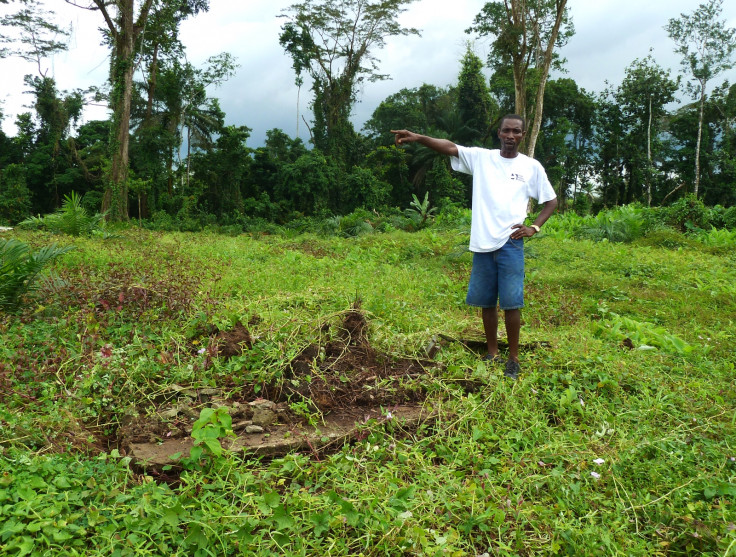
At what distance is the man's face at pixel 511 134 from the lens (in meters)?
3.74

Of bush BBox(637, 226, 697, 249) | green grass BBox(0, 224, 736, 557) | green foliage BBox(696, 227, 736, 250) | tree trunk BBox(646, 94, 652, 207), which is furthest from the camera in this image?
tree trunk BBox(646, 94, 652, 207)

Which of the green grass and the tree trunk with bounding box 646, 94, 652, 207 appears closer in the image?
the green grass

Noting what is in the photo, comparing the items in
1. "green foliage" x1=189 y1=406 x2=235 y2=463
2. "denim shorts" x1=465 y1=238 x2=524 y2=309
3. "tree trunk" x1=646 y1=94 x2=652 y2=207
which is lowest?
"green foliage" x1=189 y1=406 x2=235 y2=463

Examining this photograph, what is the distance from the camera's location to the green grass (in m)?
2.14

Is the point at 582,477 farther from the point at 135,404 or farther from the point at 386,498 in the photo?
the point at 135,404

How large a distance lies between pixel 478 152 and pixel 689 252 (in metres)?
7.86

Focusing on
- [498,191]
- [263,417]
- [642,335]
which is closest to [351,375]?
[263,417]

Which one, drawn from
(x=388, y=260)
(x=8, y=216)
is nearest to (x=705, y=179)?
(x=388, y=260)

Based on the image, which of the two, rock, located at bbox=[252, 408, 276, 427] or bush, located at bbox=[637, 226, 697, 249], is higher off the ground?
bush, located at bbox=[637, 226, 697, 249]

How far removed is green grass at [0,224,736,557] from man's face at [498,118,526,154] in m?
1.51

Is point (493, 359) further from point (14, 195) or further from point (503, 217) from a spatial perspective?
point (14, 195)

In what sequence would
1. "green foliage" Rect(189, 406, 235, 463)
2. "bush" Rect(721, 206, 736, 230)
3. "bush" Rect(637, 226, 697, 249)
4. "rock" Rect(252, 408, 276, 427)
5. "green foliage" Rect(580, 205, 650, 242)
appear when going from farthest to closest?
"bush" Rect(721, 206, 736, 230) < "green foliage" Rect(580, 205, 650, 242) < "bush" Rect(637, 226, 697, 249) < "rock" Rect(252, 408, 276, 427) < "green foliage" Rect(189, 406, 235, 463)

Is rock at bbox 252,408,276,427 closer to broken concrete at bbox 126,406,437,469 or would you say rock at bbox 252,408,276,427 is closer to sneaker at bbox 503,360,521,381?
broken concrete at bbox 126,406,437,469

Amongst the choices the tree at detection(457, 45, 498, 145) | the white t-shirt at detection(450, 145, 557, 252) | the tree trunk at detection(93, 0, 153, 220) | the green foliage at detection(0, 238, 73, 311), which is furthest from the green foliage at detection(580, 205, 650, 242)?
the tree at detection(457, 45, 498, 145)
